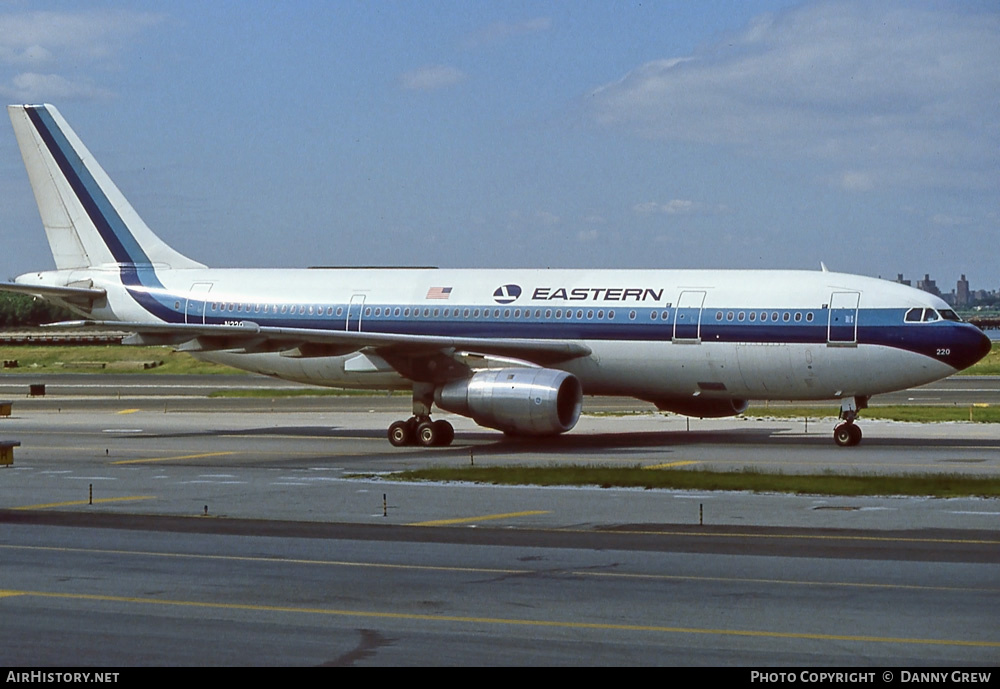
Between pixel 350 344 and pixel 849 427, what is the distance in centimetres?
1367

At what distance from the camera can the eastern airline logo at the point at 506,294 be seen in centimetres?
4181

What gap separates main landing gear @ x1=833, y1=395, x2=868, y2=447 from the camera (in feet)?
126

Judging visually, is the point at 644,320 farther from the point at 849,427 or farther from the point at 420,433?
the point at 420,433

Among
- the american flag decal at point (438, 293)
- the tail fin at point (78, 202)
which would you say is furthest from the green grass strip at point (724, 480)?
the tail fin at point (78, 202)

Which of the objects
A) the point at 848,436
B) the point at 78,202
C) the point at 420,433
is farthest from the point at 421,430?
the point at 78,202

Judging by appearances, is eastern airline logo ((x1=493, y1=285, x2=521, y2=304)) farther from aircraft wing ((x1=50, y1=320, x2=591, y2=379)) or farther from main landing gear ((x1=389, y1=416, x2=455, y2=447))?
main landing gear ((x1=389, y1=416, x2=455, y2=447))

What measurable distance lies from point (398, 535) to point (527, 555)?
9.33 feet

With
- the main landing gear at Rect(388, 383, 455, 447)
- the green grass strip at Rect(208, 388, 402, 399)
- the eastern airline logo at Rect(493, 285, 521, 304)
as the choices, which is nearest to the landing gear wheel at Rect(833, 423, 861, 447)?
the eastern airline logo at Rect(493, 285, 521, 304)

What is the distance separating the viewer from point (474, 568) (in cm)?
1862

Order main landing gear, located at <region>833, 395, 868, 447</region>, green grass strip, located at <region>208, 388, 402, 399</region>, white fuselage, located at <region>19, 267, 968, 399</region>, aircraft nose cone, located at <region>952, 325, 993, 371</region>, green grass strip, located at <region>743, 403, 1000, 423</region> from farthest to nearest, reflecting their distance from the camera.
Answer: green grass strip, located at <region>208, 388, 402, 399</region> → green grass strip, located at <region>743, 403, 1000, 423</region> → main landing gear, located at <region>833, 395, 868, 447</region> → white fuselage, located at <region>19, 267, 968, 399</region> → aircraft nose cone, located at <region>952, 325, 993, 371</region>

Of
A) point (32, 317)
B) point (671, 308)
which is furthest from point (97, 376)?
point (32, 317)

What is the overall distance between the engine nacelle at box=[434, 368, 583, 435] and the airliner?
0.05m

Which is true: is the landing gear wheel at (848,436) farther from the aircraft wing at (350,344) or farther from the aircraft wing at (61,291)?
the aircraft wing at (61,291)

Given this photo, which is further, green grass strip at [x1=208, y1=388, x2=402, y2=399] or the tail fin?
green grass strip at [x1=208, y1=388, x2=402, y2=399]
